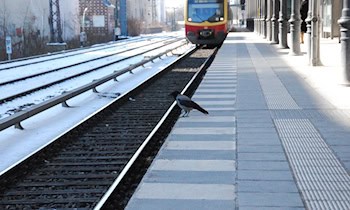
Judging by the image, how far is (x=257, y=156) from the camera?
6676 millimetres

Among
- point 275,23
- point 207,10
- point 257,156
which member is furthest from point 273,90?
point 275,23

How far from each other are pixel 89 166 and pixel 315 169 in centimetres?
264

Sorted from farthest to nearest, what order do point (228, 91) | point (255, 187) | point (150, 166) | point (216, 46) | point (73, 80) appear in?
point (216, 46)
point (73, 80)
point (228, 91)
point (150, 166)
point (255, 187)

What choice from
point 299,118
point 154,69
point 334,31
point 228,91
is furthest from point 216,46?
point 299,118

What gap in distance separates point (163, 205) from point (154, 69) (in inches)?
635

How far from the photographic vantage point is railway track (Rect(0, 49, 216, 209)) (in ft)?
17.7

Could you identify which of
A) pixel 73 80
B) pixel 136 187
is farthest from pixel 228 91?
pixel 136 187

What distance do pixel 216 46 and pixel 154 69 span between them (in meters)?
15.0

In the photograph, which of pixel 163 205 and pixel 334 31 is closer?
pixel 163 205

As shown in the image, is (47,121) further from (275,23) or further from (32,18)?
(32,18)

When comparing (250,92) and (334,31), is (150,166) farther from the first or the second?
(334,31)

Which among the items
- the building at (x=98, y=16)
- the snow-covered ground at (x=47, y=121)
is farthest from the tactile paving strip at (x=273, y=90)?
the building at (x=98, y=16)

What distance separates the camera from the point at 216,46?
35.3m

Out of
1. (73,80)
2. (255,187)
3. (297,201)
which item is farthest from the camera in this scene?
(73,80)
